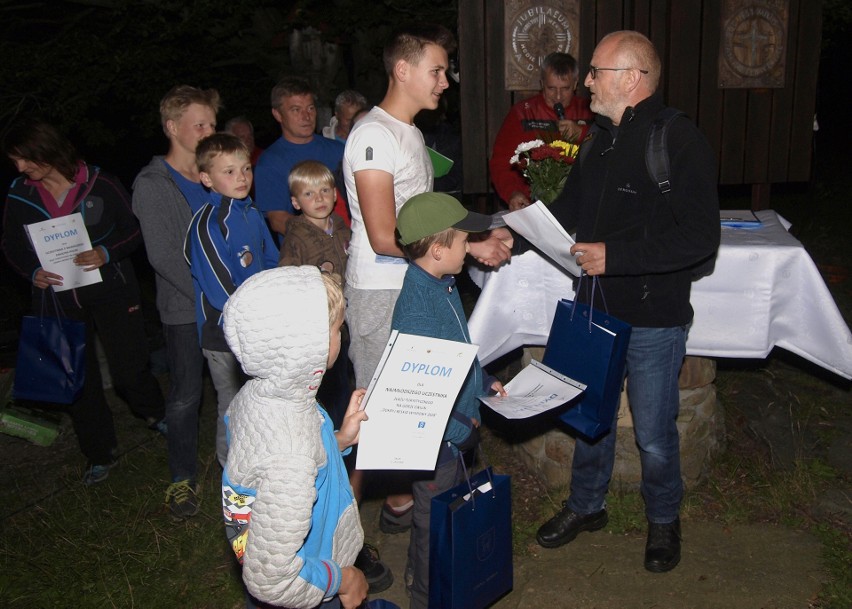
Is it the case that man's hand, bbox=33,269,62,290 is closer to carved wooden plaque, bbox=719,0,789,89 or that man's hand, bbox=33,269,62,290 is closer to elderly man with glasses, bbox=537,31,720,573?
elderly man with glasses, bbox=537,31,720,573

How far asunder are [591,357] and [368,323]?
37.1 inches

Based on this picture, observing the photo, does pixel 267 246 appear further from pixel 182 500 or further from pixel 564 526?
pixel 564 526

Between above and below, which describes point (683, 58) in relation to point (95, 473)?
above

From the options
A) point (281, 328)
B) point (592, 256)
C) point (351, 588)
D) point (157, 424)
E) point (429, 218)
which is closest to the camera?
point (281, 328)

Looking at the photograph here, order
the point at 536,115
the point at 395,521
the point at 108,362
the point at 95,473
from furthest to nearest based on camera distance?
the point at 536,115 < the point at 95,473 < the point at 108,362 < the point at 395,521

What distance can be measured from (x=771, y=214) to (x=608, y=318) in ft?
6.09

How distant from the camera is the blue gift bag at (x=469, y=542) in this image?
2799mm

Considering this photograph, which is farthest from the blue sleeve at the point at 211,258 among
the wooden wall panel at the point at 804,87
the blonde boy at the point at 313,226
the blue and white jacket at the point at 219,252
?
the wooden wall panel at the point at 804,87

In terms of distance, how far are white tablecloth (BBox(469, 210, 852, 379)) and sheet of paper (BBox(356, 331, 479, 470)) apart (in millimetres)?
1314

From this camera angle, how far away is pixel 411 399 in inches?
99.8

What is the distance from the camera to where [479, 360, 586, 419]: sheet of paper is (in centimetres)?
302

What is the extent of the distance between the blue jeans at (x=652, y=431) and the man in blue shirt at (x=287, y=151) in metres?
2.21

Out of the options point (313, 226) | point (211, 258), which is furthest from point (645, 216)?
point (211, 258)

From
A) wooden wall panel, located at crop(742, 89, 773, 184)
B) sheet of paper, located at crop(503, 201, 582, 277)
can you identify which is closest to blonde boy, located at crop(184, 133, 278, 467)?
sheet of paper, located at crop(503, 201, 582, 277)
